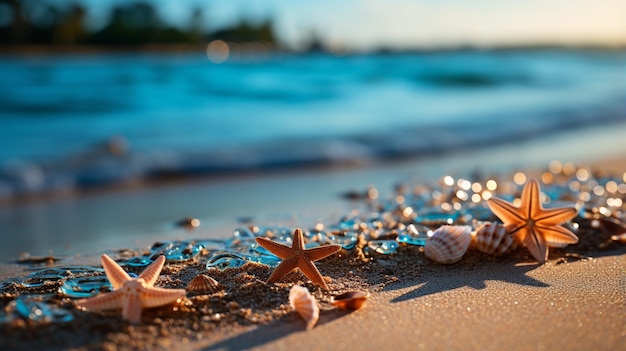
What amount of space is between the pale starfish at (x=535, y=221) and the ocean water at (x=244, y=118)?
396 centimetres

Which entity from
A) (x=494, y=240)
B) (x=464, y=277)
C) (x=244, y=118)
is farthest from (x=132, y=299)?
(x=244, y=118)

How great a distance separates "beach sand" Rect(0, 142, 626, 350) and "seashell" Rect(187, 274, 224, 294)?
54 millimetres

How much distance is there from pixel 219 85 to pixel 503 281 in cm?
1283

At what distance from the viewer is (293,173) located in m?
6.46

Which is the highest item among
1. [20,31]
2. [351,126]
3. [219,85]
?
[20,31]

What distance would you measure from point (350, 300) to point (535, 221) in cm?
110

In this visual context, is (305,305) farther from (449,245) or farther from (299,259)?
(449,245)

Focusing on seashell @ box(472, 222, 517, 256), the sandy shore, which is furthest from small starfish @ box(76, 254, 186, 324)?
seashell @ box(472, 222, 517, 256)

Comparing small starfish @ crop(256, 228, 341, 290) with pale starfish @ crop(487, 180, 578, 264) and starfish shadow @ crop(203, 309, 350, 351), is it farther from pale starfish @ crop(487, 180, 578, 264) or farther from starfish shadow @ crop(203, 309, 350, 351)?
pale starfish @ crop(487, 180, 578, 264)

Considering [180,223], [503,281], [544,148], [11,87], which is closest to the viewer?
[503,281]

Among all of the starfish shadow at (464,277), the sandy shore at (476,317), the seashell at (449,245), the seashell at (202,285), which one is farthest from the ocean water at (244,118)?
the sandy shore at (476,317)

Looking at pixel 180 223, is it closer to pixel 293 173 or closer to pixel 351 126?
pixel 293 173

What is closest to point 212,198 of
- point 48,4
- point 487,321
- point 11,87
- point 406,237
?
point 406,237

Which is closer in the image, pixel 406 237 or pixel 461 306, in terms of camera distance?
pixel 461 306
